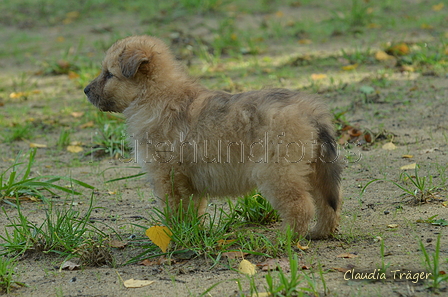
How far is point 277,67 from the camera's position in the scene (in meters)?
8.55

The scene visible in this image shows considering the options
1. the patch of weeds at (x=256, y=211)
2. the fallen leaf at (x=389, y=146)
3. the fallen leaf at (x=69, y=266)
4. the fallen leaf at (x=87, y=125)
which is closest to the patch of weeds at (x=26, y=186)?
the fallen leaf at (x=69, y=266)

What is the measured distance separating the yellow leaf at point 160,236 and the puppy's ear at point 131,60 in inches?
43.4

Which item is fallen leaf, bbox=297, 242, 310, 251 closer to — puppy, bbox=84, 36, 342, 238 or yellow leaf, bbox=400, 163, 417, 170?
puppy, bbox=84, 36, 342, 238

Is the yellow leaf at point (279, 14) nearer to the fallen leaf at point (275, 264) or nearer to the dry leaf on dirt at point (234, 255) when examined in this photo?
the dry leaf on dirt at point (234, 255)

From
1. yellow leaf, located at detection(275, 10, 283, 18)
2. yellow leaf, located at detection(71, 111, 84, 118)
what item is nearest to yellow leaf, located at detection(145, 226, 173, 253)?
yellow leaf, located at detection(71, 111, 84, 118)

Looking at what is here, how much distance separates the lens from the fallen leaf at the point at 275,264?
3.51 m

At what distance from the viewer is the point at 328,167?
3.85 meters

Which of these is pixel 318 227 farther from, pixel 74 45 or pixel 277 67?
pixel 74 45

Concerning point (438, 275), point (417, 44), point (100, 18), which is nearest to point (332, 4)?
point (417, 44)

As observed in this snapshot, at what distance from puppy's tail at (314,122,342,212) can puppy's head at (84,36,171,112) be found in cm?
131

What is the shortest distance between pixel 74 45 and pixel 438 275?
876cm

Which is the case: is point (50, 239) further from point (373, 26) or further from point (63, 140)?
point (373, 26)

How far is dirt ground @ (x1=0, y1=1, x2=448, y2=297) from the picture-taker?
3434 millimetres

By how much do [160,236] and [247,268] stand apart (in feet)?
2.22
